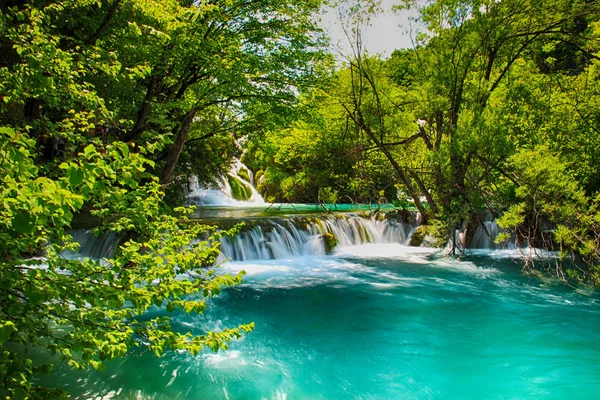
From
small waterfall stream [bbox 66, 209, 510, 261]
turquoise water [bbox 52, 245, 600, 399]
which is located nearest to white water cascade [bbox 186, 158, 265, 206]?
small waterfall stream [bbox 66, 209, 510, 261]

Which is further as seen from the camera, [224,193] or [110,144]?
[224,193]

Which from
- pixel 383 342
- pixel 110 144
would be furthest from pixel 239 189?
pixel 110 144

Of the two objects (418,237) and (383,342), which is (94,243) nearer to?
(383,342)

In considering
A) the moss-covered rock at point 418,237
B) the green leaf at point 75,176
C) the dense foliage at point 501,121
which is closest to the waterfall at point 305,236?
the moss-covered rock at point 418,237

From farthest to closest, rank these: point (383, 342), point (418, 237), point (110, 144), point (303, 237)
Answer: point (418, 237), point (303, 237), point (383, 342), point (110, 144)

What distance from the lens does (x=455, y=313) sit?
7770 millimetres

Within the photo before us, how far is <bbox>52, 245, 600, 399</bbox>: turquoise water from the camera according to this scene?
5.00 metres

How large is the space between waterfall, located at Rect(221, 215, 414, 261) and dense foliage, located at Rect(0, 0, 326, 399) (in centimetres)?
396

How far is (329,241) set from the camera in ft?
48.1

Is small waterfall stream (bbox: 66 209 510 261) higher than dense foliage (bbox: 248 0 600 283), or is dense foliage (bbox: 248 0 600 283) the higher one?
dense foliage (bbox: 248 0 600 283)

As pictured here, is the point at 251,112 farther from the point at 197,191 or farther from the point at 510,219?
Result: the point at 197,191

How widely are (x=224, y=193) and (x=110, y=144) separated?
80.3 feet

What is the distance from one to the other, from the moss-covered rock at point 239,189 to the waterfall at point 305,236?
520 inches

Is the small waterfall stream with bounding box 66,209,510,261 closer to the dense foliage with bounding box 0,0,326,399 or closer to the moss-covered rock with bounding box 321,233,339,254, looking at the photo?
the moss-covered rock with bounding box 321,233,339,254
